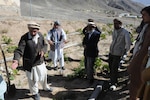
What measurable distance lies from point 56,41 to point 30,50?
2912 millimetres

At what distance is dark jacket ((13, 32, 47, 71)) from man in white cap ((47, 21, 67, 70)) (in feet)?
8.12

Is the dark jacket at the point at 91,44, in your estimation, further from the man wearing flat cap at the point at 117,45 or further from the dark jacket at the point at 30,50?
the dark jacket at the point at 30,50

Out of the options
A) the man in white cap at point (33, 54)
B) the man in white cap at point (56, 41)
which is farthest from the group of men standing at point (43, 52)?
the man in white cap at point (56, 41)

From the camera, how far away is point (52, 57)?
11.2m

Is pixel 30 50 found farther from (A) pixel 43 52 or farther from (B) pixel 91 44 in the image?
(B) pixel 91 44

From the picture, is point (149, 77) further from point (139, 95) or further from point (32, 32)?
point (32, 32)

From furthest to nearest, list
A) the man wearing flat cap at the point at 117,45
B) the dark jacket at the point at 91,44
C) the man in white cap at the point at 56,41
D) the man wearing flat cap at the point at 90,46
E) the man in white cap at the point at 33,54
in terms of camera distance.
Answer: the man in white cap at the point at 56,41, the dark jacket at the point at 91,44, the man wearing flat cap at the point at 90,46, the man wearing flat cap at the point at 117,45, the man in white cap at the point at 33,54

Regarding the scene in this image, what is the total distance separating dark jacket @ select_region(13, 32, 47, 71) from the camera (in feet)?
25.9

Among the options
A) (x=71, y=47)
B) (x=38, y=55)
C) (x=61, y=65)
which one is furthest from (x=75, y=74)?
(x=71, y=47)

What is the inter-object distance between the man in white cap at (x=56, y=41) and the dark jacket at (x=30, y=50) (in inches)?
97.4

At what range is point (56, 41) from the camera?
10859 mm

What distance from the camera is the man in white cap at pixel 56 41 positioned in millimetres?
10680

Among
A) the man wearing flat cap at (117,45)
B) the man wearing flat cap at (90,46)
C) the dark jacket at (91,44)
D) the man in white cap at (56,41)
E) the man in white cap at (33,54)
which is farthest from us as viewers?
the man in white cap at (56,41)

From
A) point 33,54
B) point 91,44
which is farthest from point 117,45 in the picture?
point 33,54
